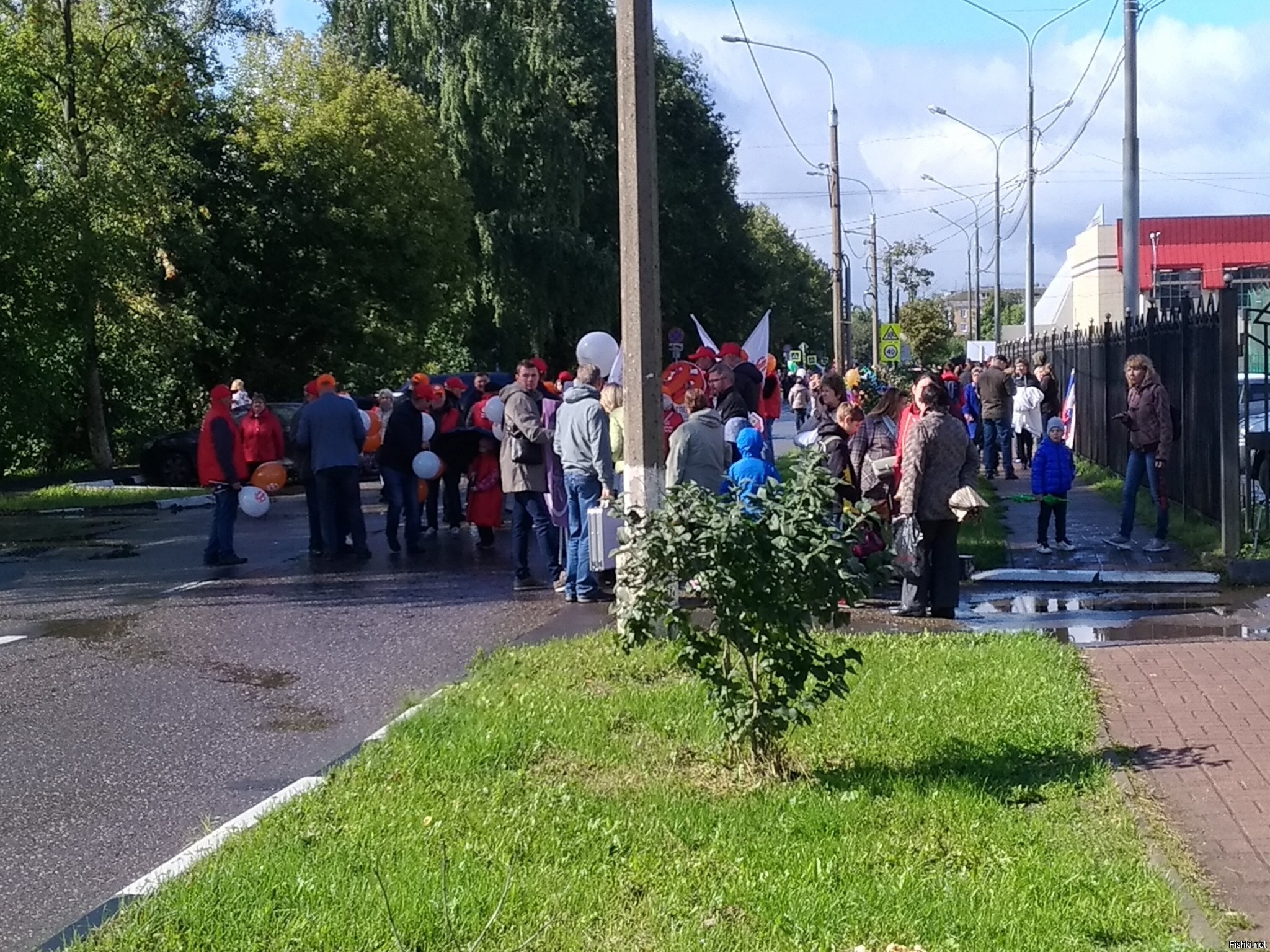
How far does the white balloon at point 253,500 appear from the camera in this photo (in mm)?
16094

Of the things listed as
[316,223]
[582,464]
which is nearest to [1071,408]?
[582,464]

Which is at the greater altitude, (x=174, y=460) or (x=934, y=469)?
(x=934, y=469)

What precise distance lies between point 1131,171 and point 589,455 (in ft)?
36.7

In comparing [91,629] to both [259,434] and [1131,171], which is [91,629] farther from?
[1131,171]

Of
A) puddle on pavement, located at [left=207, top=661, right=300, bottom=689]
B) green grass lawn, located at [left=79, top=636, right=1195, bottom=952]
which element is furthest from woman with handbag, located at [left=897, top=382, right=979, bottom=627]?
puddle on pavement, located at [left=207, top=661, right=300, bottom=689]

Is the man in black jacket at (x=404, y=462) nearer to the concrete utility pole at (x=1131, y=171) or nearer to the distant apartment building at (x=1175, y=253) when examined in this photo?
the concrete utility pole at (x=1131, y=171)

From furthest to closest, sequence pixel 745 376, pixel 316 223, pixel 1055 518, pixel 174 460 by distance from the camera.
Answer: pixel 316 223 < pixel 174 460 < pixel 745 376 < pixel 1055 518

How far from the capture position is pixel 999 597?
1254 centimetres

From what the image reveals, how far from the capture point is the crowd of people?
10.8 metres

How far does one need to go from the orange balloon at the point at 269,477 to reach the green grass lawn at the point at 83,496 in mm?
5650

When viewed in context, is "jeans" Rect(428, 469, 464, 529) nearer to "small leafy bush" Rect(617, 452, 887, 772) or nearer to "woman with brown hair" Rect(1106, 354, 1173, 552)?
"woman with brown hair" Rect(1106, 354, 1173, 552)

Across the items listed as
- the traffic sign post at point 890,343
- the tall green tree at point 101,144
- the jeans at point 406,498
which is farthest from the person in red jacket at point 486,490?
the traffic sign post at point 890,343

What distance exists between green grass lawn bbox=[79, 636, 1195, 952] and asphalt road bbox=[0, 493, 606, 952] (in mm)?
662

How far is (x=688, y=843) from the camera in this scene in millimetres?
5652
